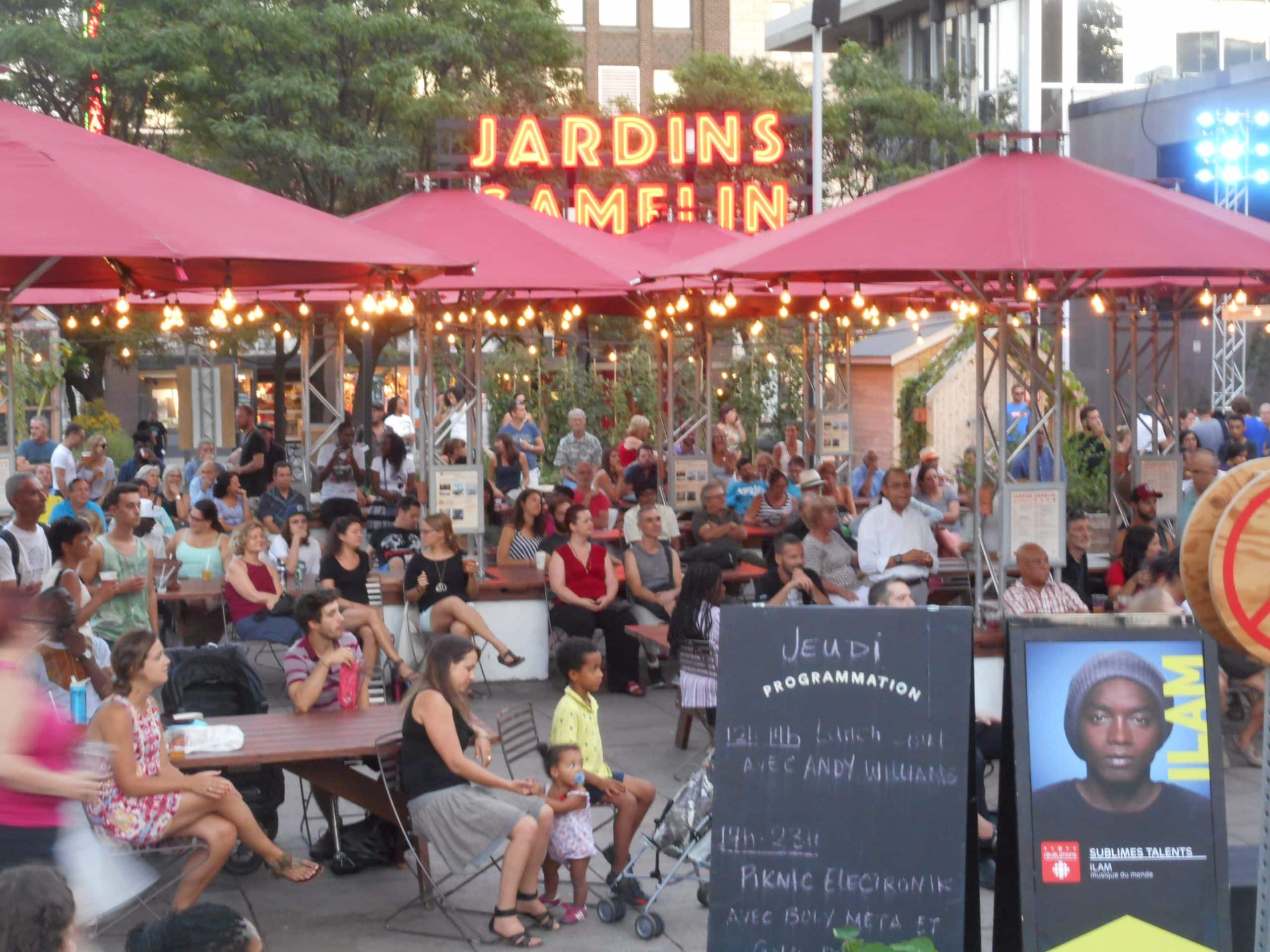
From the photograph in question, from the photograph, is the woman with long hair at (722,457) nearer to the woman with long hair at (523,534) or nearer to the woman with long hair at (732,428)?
the woman with long hair at (732,428)

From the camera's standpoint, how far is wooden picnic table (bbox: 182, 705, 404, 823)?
22.5ft

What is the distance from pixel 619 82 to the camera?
184ft

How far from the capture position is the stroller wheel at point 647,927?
667cm

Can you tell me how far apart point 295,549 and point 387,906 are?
5567 mm

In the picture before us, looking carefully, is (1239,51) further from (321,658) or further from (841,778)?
(841,778)

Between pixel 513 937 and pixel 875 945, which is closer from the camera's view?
pixel 875 945

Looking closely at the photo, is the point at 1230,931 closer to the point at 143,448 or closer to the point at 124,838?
the point at 124,838

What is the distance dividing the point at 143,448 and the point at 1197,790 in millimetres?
16242

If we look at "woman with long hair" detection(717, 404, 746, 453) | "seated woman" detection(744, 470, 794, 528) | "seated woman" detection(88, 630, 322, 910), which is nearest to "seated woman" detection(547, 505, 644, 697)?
"seated woman" detection(744, 470, 794, 528)

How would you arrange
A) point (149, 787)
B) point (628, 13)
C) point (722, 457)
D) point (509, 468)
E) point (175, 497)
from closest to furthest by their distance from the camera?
point (149, 787), point (175, 497), point (509, 468), point (722, 457), point (628, 13)

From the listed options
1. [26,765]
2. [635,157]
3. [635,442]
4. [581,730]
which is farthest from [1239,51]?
[26,765]

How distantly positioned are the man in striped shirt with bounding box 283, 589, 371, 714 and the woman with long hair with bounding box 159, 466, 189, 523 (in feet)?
27.8

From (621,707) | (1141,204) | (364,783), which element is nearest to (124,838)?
(364,783)

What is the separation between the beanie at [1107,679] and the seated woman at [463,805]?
2684 millimetres
